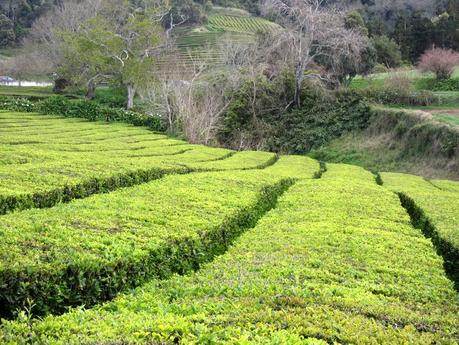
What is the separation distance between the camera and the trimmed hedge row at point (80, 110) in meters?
42.1

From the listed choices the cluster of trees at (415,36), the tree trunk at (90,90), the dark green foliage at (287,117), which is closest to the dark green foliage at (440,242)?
the dark green foliage at (287,117)

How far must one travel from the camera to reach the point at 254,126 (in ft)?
143

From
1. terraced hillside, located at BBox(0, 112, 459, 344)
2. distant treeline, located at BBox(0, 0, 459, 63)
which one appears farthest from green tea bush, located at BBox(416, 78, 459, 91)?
terraced hillside, located at BBox(0, 112, 459, 344)

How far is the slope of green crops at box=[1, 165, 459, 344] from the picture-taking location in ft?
15.8

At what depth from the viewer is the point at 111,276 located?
6.79 m

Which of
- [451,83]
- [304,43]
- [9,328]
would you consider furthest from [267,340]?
[451,83]

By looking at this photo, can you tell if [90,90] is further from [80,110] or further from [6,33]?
[6,33]

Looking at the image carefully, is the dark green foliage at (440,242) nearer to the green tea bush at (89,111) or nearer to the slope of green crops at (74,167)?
the slope of green crops at (74,167)

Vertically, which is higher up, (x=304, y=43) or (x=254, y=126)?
(x=304, y=43)

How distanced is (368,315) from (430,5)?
263 ft

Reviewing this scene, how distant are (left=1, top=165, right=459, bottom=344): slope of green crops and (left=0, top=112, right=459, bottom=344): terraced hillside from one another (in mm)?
21

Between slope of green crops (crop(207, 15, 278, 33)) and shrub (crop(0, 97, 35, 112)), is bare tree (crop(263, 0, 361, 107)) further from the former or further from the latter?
slope of green crops (crop(207, 15, 278, 33))

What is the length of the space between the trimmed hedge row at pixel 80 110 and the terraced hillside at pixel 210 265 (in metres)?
29.1

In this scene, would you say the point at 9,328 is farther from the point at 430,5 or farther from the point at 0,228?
the point at 430,5
